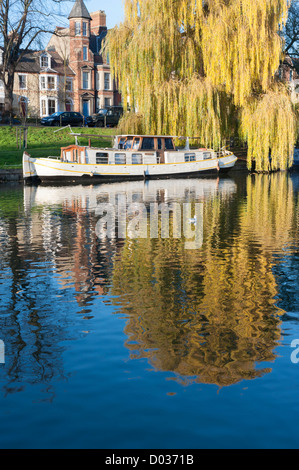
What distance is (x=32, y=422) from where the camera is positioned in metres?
5.55

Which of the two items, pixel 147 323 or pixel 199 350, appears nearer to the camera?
pixel 199 350

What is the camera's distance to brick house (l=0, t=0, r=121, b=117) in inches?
2921

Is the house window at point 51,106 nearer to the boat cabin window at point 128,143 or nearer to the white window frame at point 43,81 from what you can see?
the white window frame at point 43,81

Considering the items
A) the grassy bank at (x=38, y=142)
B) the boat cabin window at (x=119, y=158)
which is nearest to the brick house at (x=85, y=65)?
the grassy bank at (x=38, y=142)

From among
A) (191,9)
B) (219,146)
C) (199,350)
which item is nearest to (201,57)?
(191,9)

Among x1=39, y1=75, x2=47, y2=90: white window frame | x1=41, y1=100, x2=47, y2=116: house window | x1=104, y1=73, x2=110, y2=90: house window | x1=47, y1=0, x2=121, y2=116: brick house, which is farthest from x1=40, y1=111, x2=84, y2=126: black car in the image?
x1=104, y1=73, x2=110, y2=90: house window

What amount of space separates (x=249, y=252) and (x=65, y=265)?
14.2 ft

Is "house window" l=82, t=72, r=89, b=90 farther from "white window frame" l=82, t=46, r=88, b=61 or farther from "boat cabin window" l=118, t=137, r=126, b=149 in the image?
"boat cabin window" l=118, t=137, r=126, b=149

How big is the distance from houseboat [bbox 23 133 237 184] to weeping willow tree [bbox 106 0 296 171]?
4.82ft

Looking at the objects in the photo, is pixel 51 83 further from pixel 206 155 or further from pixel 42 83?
pixel 206 155

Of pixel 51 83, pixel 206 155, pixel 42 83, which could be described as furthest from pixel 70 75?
pixel 206 155

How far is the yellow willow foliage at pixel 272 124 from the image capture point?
119 feet

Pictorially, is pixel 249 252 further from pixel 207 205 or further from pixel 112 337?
pixel 207 205

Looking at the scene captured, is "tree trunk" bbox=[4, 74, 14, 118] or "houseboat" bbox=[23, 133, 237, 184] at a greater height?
"tree trunk" bbox=[4, 74, 14, 118]
